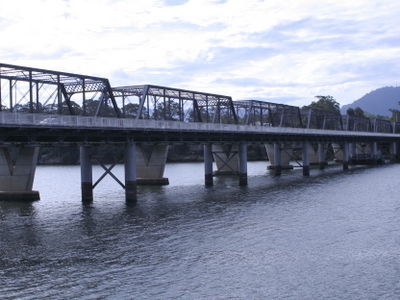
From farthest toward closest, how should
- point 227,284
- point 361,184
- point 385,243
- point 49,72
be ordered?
1. point 361,184
2. point 49,72
3. point 385,243
4. point 227,284

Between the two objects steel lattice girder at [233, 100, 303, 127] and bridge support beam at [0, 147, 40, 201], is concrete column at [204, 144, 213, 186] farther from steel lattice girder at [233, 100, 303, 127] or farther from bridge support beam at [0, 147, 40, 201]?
bridge support beam at [0, 147, 40, 201]

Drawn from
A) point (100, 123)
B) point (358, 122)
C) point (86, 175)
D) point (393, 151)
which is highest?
point (358, 122)

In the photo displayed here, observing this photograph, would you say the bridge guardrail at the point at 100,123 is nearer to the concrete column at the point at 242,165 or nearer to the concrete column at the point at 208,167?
the concrete column at the point at 242,165

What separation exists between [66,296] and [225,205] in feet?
88.3

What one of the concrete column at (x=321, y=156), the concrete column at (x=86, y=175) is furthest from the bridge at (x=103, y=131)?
the concrete column at (x=321, y=156)

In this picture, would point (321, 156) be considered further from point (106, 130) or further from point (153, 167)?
point (106, 130)

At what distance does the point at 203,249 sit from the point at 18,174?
1131 inches

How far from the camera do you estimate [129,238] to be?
3225 cm

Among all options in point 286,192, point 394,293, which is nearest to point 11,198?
point 286,192

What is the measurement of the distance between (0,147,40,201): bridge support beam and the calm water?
2.84 metres

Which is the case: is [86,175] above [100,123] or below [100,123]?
below

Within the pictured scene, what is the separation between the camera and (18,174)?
50.9 metres

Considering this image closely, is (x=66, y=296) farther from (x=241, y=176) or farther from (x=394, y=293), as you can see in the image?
(x=241, y=176)

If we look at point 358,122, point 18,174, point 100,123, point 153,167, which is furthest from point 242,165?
point 358,122
